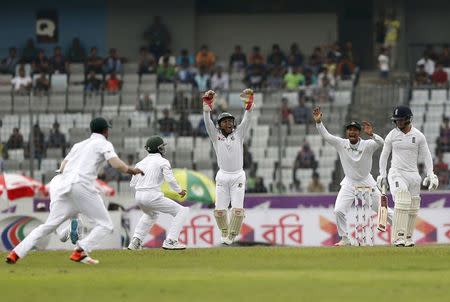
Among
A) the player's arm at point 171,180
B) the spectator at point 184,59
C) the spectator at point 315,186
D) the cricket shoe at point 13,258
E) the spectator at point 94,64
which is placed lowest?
the spectator at point 315,186

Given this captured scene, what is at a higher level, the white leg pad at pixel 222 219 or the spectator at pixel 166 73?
the spectator at pixel 166 73

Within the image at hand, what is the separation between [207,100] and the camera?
87.0 ft

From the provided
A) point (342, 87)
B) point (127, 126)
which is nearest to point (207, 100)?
point (127, 126)

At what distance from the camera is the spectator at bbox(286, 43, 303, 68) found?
44.3 metres

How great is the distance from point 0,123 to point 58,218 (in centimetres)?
1606

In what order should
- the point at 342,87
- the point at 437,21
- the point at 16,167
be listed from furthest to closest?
the point at 437,21 < the point at 342,87 < the point at 16,167

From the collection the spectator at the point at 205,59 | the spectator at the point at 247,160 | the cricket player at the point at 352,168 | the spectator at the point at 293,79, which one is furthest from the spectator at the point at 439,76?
the cricket player at the point at 352,168

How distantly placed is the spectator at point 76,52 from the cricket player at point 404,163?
2144 centimetres

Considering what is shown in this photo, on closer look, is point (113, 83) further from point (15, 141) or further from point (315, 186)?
point (315, 186)

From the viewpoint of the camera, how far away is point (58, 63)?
149ft

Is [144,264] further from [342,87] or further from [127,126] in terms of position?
[342,87]

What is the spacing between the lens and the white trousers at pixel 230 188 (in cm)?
2697

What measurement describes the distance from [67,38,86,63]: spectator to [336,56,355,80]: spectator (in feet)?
23.7

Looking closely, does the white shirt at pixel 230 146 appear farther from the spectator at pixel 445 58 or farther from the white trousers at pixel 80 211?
the spectator at pixel 445 58
